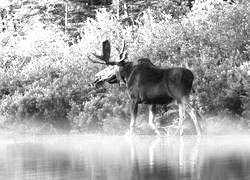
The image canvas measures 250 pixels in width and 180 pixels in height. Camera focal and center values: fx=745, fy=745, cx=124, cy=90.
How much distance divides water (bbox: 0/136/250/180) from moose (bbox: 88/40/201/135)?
122cm

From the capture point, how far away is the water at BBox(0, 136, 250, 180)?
9.62m

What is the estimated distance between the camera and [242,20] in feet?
81.5

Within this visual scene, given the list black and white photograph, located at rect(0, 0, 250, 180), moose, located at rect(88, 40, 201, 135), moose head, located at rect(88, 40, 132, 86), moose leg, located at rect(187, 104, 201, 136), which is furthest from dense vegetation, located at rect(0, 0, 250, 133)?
moose, located at rect(88, 40, 201, 135)

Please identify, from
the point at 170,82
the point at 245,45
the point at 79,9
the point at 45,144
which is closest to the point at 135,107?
the point at 170,82

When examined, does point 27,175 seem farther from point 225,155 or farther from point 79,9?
point 79,9

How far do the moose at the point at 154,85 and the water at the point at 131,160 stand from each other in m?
1.22

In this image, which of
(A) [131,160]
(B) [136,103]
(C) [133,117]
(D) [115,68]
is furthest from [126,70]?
(A) [131,160]

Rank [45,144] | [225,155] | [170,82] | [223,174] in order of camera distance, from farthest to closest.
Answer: [170,82] < [45,144] < [225,155] < [223,174]

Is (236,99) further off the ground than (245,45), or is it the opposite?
(245,45)

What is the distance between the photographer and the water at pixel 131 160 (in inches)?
379

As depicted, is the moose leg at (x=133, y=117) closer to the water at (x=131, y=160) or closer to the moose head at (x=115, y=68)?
the moose head at (x=115, y=68)

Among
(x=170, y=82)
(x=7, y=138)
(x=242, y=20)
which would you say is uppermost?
(x=242, y=20)

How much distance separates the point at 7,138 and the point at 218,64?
7.11m

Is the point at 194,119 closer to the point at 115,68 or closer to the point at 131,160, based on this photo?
the point at 115,68
